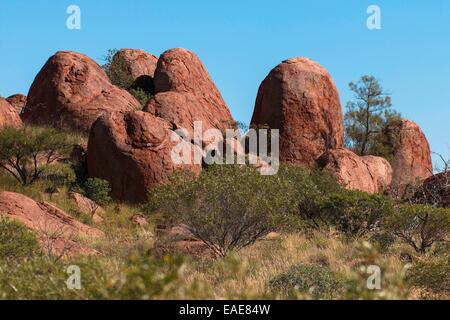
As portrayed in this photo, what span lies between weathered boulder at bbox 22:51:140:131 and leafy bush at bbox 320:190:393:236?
45.5 ft

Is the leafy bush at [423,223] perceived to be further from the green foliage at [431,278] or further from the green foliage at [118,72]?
the green foliage at [118,72]

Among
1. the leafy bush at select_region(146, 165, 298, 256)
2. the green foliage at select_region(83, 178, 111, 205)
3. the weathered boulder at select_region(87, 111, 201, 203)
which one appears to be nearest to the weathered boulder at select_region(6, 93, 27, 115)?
the weathered boulder at select_region(87, 111, 201, 203)

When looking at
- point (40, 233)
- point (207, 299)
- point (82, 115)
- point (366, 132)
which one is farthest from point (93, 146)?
point (207, 299)

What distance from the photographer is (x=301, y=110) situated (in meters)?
32.5

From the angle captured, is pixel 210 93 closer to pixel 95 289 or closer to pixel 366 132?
pixel 366 132

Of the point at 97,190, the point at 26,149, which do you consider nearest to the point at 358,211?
the point at 97,190

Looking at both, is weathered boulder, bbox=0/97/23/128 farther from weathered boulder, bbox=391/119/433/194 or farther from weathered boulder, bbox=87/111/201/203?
weathered boulder, bbox=391/119/433/194

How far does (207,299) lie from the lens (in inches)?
224

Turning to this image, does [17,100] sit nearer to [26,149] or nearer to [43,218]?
[26,149]

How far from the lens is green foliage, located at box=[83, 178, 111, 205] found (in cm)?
2383

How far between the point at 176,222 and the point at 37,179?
10241mm

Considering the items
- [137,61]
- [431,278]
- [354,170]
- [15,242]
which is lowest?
[431,278]

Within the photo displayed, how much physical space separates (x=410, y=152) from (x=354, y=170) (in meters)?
8.60
